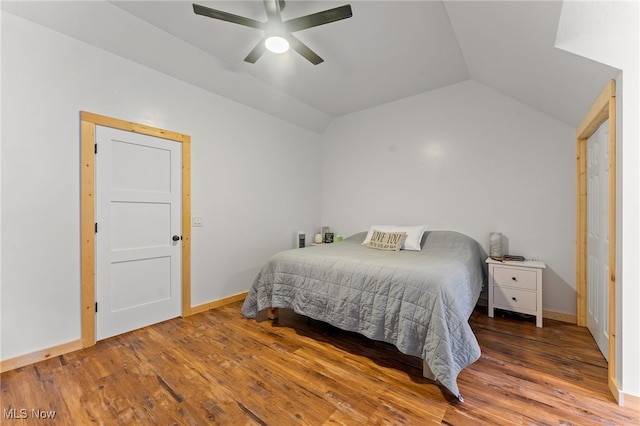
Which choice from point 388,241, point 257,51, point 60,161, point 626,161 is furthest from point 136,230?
point 626,161

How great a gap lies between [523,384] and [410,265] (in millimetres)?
1026

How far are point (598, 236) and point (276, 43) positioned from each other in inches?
124

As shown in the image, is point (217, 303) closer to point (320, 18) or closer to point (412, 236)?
point (412, 236)

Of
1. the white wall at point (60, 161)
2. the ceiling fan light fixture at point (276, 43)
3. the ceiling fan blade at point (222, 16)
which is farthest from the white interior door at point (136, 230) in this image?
the ceiling fan light fixture at point (276, 43)

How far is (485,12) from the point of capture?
75.2 inches

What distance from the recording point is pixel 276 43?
7.20ft

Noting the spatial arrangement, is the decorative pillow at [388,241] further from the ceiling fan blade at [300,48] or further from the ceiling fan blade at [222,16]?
the ceiling fan blade at [222,16]

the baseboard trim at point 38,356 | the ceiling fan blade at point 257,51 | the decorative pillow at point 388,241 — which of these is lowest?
the baseboard trim at point 38,356

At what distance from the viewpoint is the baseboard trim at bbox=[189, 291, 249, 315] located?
10.0 feet

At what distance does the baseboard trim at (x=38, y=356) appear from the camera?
1.92 metres

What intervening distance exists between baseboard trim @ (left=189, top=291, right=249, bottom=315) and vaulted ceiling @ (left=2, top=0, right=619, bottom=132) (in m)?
2.58

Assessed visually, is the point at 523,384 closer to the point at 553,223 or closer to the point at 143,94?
the point at 553,223

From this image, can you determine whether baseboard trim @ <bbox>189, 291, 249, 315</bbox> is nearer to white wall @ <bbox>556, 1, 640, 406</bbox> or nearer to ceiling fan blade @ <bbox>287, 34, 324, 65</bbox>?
ceiling fan blade @ <bbox>287, 34, 324, 65</bbox>

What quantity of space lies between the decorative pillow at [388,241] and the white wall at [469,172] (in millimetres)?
698
